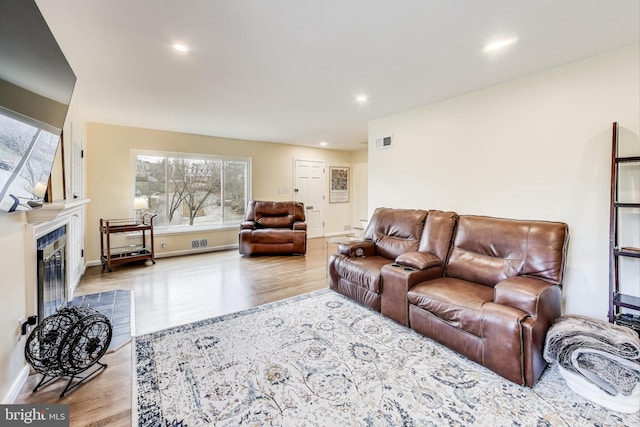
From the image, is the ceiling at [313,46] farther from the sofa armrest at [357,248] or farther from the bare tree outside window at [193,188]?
the sofa armrest at [357,248]

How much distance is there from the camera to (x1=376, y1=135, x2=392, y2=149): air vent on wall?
420cm

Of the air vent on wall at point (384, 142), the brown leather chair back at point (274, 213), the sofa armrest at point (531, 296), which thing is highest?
the air vent on wall at point (384, 142)

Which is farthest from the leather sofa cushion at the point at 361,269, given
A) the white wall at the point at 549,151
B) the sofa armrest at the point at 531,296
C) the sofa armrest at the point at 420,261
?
the white wall at the point at 549,151

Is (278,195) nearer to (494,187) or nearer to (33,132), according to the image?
(494,187)

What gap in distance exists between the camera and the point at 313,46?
86.1 inches

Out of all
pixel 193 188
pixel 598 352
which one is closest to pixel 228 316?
pixel 598 352

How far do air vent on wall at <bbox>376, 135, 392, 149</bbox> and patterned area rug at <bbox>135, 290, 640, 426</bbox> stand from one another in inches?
106

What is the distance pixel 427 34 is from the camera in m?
2.02

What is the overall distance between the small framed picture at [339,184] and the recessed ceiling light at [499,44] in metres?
5.30

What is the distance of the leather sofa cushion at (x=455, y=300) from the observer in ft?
6.49

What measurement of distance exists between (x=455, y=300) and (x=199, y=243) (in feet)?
15.9

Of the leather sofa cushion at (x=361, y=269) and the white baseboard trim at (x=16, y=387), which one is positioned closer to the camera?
the white baseboard trim at (x=16, y=387)

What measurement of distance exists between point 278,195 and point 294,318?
423cm

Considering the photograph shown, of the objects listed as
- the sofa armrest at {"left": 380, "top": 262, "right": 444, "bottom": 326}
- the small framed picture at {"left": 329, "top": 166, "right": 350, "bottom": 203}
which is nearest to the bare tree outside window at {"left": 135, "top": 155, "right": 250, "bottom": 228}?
the small framed picture at {"left": 329, "top": 166, "right": 350, "bottom": 203}
